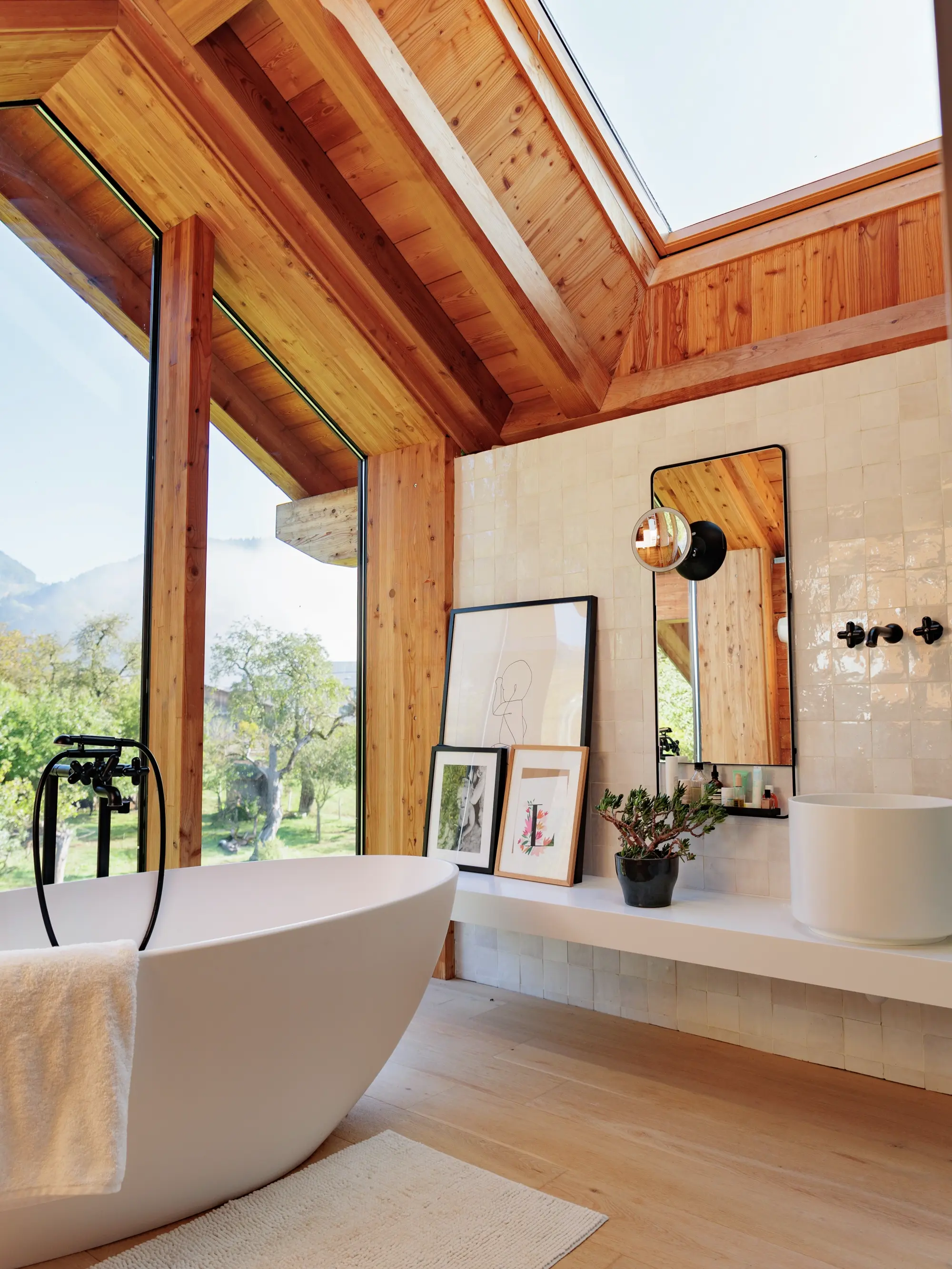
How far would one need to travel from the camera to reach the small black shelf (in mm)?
2949

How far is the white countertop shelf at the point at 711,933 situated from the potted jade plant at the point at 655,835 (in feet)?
0.20

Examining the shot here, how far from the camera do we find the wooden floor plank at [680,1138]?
6.34 feet

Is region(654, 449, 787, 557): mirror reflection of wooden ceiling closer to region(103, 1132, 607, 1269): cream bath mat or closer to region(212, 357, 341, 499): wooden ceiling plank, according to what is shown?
region(212, 357, 341, 499): wooden ceiling plank

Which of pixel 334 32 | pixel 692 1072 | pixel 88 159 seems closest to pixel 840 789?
pixel 692 1072

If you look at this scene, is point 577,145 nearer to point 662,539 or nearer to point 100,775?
point 662,539

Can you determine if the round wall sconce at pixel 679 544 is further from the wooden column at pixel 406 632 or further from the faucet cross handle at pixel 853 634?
the wooden column at pixel 406 632

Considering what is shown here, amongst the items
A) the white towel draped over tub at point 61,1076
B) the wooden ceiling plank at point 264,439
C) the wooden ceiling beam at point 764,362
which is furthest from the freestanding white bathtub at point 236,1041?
the wooden ceiling beam at point 764,362

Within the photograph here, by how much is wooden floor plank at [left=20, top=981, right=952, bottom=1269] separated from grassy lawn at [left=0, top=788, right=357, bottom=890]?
892mm

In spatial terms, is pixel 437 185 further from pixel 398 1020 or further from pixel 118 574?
pixel 398 1020

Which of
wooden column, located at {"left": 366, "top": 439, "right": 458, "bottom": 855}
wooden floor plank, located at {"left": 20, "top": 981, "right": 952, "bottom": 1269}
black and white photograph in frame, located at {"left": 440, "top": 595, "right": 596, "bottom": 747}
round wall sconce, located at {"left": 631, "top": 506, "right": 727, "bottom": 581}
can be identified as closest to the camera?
wooden floor plank, located at {"left": 20, "top": 981, "right": 952, "bottom": 1269}

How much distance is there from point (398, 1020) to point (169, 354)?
251cm

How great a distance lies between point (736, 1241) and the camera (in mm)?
1932

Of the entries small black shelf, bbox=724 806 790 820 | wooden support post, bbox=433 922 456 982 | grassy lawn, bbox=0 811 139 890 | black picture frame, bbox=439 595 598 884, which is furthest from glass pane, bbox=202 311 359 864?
small black shelf, bbox=724 806 790 820

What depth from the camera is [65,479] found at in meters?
3.20
